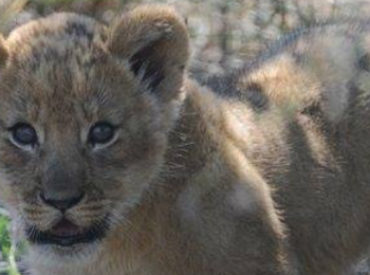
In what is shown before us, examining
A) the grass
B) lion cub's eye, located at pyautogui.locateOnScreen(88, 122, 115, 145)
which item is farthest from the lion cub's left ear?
the grass

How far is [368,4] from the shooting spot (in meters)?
7.14

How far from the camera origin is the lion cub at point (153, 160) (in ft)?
12.4

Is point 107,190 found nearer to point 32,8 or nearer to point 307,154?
point 307,154

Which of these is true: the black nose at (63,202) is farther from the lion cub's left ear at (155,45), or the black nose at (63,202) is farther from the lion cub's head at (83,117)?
the lion cub's left ear at (155,45)

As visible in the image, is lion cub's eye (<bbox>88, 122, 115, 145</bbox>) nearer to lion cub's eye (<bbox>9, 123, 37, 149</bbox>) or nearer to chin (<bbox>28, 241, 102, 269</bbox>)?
lion cub's eye (<bbox>9, 123, 37, 149</bbox>)

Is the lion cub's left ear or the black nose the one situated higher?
the lion cub's left ear

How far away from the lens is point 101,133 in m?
3.80

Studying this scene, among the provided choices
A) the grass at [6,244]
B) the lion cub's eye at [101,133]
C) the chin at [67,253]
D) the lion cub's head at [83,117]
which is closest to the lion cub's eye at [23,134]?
the lion cub's head at [83,117]

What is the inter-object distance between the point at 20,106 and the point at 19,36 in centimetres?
30

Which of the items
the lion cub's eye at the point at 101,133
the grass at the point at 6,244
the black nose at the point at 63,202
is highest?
the lion cub's eye at the point at 101,133

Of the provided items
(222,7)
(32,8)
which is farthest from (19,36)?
(222,7)

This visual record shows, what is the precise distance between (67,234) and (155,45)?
0.68 m

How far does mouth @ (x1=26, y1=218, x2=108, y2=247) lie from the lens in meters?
3.80

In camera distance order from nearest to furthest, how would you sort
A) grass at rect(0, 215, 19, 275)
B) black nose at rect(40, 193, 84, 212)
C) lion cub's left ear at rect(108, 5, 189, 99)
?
black nose at rect(40, 193, 84, 212) → lion cub's left ear at rect(108, 5, 189, 99) → grass at rect(0, 215, 19, 275)
